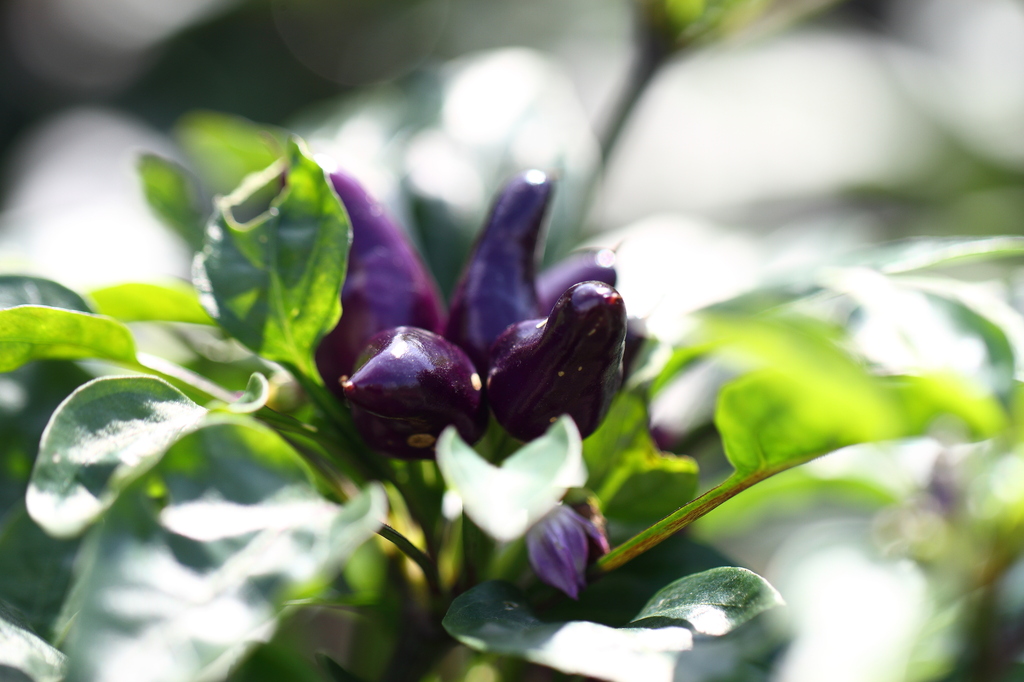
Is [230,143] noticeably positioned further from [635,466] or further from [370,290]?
[635,466]

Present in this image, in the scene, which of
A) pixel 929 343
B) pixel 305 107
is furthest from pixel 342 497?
pixel 305 107

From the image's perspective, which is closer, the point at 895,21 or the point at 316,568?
the point at 316,568

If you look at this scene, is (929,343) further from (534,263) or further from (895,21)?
(895,21)

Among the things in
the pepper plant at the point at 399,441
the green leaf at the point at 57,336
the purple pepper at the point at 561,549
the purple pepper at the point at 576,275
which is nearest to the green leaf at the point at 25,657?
the pepper plant at the point at 399,441

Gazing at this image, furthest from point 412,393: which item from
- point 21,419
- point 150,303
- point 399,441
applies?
point 21,419

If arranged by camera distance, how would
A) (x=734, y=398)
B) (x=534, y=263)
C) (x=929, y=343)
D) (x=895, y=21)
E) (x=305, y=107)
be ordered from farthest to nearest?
(x=895, y=21)
(x=305, y=107)
(x=929, y=343)
(x=534, y=263)
(x=734, y=398)

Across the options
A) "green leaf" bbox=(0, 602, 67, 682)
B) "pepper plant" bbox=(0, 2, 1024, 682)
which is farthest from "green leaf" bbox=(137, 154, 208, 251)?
"green leaf" bbox=(0, 602, 67, 682)

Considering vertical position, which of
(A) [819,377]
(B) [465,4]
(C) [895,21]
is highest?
(A) [819,377]
